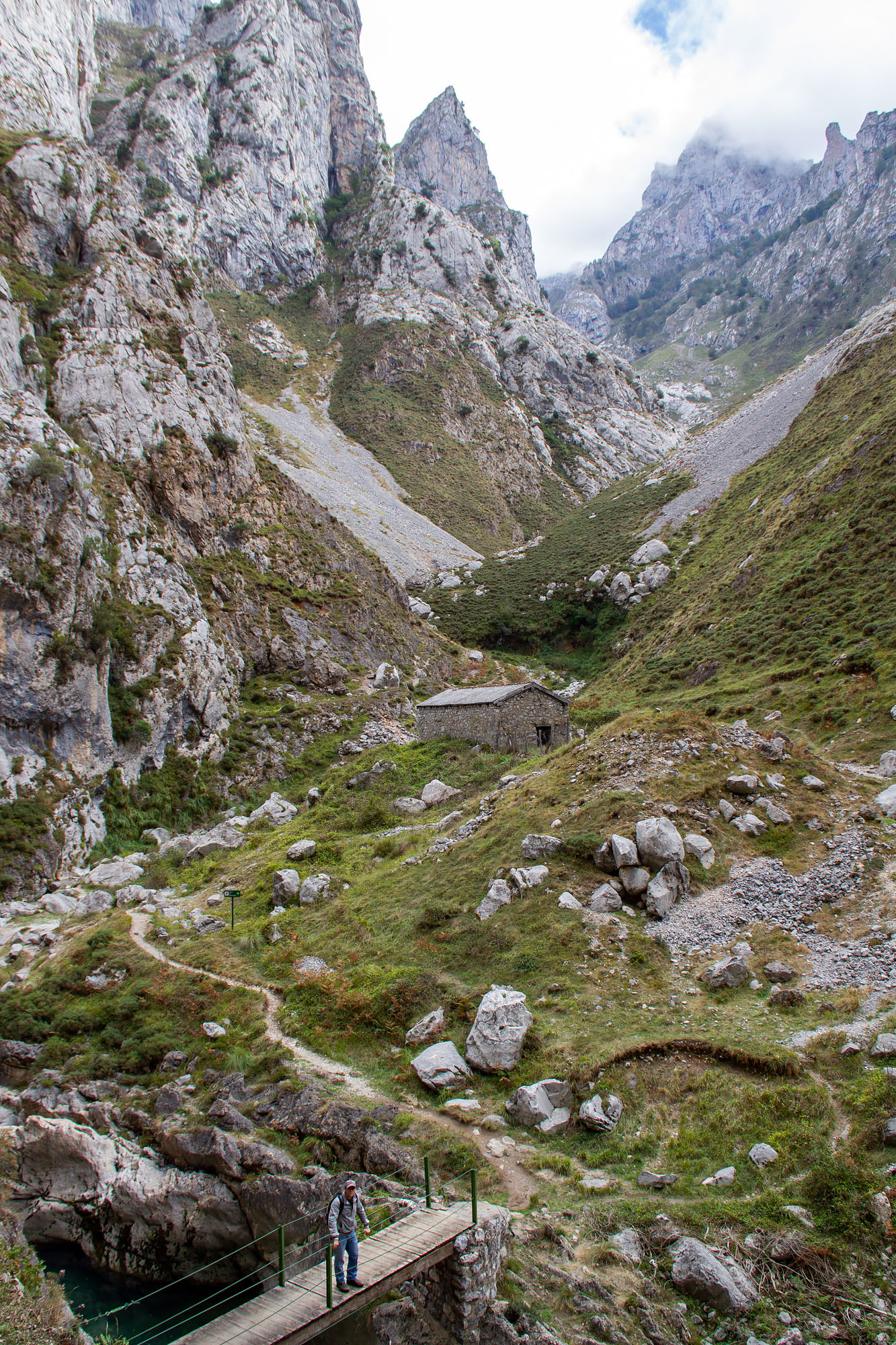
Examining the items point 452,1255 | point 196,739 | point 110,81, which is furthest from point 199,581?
point 110,81

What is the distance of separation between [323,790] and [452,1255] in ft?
77.9

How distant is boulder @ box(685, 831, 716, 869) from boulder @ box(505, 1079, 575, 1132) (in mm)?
7224

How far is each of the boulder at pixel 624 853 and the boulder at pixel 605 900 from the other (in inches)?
27.2

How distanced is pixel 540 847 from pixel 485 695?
1530 cm

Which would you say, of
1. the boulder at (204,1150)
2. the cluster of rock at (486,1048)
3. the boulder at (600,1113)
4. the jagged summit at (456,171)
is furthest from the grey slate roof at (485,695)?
the jagged summit at (456,171)

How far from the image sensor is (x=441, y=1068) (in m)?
13.7

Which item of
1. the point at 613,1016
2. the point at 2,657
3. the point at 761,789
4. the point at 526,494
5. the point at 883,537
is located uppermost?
the point at 526,494

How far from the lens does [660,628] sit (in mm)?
50156

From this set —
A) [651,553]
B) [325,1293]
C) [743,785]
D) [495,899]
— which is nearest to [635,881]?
[495,899]

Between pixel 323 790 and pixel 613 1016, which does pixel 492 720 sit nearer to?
pixel 323 790

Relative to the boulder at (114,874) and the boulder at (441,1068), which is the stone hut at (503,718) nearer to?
the boulder at (114,874)

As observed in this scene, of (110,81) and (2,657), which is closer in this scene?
(2,657)

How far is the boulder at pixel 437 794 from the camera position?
95.7ft

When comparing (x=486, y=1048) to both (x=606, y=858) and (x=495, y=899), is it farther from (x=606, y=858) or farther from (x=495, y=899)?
(x=606, y=858)
